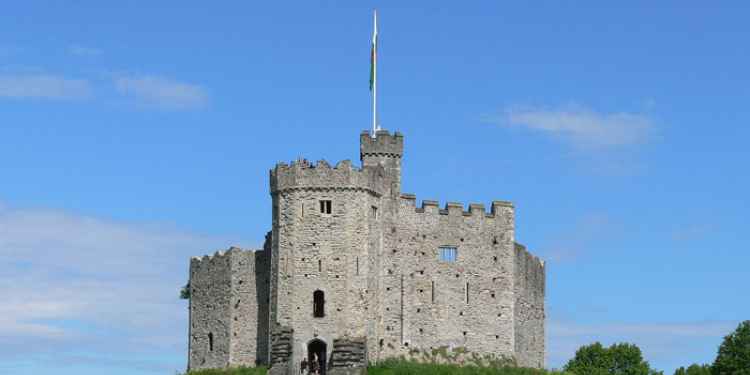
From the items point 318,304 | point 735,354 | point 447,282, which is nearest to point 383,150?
point 447,282

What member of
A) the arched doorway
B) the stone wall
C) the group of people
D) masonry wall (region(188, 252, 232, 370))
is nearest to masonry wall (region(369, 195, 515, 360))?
the stone wall

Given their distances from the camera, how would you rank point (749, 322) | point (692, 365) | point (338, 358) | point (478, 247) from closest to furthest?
point (338, 358)
point (478, 247)
point (749, 322)
point (692, 365)

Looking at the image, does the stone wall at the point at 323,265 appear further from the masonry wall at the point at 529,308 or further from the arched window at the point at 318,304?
the masonry wall at the point at 529,308

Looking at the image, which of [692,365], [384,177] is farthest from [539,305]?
[692,365]

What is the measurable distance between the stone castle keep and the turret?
0.17 ft

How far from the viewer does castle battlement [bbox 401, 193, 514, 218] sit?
305ft

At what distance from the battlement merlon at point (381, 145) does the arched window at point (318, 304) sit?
29.2 ft

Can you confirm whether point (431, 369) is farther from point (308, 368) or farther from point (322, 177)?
point (322, 177)

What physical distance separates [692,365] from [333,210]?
3878 cm

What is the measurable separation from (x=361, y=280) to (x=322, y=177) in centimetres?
539

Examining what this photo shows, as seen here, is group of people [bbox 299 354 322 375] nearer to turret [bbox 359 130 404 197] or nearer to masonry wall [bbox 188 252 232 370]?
masonry wall [bbox 188 252 232 370]

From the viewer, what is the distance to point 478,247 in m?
93.3

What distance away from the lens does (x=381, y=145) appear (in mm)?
94500

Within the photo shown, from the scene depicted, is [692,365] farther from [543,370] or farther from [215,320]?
[215,320]
